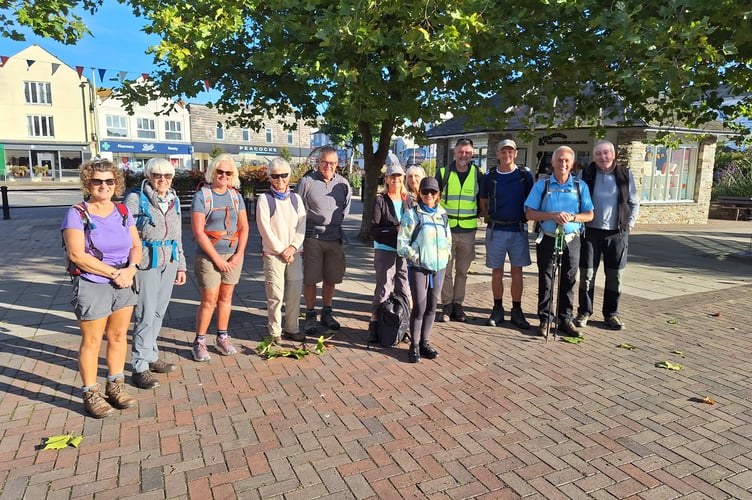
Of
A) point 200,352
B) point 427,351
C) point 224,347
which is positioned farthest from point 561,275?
point 200,352

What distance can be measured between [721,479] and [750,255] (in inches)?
379

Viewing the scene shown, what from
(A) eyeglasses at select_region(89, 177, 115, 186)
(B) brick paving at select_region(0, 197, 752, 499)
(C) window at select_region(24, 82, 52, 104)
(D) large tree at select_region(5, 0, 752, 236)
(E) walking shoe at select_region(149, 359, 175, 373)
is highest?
(C) window at select_region(24, 82, 52, 104)

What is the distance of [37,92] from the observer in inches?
1729

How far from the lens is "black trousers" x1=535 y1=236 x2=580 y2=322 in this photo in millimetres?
5352

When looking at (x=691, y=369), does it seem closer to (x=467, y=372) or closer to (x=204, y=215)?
(x=467, y=372)

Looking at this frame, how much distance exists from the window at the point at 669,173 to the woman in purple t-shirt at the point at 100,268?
16078 millimetres

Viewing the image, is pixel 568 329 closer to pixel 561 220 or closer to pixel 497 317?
pixel 497 317

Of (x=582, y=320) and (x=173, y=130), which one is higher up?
(x=173, y=130)

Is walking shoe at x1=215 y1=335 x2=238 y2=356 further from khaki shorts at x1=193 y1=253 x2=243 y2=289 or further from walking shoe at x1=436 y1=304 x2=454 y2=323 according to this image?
walking shoe at x1=436 y1=304 x2=454 y2=323

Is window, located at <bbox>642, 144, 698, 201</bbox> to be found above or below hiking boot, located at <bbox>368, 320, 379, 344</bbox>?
above

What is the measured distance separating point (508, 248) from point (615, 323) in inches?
56.8

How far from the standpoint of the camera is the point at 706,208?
57.2 ft

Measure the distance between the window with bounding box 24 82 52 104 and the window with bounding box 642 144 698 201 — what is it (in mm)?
47141

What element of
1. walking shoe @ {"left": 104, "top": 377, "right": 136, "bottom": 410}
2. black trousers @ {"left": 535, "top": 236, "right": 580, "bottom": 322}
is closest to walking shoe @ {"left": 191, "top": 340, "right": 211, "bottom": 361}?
walking shoe @ {"left": 104, "top": 377, "right": 136, "bottom": 410}
